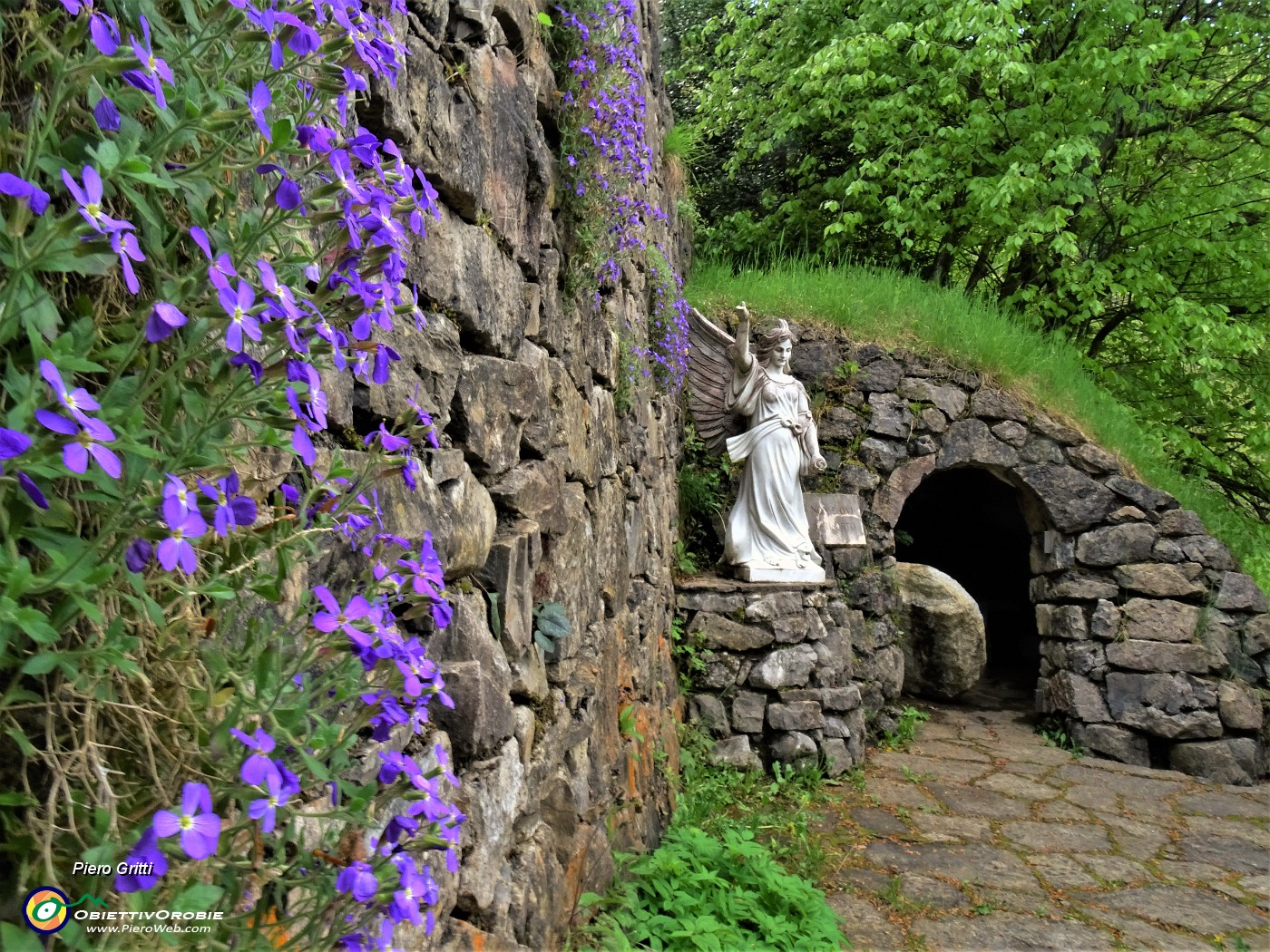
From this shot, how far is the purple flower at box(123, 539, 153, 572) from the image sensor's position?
0.60m

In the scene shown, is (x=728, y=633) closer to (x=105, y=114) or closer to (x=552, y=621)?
(x=552, y=621)

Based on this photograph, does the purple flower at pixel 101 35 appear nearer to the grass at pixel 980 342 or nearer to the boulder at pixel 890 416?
the boulder at pixel 890 416

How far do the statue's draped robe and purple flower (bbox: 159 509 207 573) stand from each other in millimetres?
4894

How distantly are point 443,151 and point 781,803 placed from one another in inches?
161

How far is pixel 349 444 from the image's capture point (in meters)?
1.23

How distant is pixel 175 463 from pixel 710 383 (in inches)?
216

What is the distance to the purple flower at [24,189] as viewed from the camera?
1.64ft

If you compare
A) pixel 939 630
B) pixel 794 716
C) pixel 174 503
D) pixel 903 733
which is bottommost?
pixel 903 733

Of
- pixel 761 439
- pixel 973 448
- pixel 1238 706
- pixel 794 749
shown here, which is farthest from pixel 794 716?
pixel 1238 706

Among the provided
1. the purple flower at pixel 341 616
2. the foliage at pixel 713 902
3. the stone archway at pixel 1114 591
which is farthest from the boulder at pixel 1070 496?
the purple flower at pixel 341 616

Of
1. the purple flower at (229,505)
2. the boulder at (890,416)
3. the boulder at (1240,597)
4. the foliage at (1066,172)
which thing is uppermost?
the foliage at (1066,172)

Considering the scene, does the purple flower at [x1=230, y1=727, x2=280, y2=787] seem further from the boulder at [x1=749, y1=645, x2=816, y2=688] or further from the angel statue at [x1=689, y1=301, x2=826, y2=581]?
the angel statue at [x1=689, y1=301, x2=826, y2=581]

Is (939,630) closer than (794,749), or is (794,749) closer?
(794,749)

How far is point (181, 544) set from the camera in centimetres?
59
